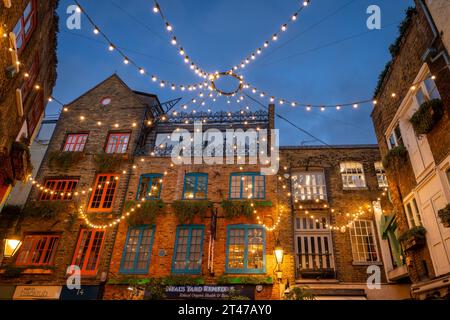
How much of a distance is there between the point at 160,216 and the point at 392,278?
1035 cm

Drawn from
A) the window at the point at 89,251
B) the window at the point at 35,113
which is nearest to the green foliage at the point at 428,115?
the window at the point at 89,251

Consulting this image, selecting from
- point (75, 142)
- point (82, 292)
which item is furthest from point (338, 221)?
point (75, 142)

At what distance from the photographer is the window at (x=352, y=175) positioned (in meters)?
14.1

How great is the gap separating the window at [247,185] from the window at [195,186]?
1.39 metres

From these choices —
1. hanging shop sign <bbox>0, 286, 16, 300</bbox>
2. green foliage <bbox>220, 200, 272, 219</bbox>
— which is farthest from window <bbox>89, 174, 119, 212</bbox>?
green foliage <bbox>220, 200, 272, 219</bbox>

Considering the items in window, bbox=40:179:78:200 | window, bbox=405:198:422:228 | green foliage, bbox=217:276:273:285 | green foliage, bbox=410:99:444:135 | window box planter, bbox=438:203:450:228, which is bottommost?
green foliage, bbox=217:276:273:285

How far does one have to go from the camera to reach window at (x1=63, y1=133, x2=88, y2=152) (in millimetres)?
16328

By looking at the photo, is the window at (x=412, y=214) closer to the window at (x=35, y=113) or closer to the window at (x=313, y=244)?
the window at (x=313, y=244)

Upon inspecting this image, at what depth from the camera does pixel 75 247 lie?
13.6 meters

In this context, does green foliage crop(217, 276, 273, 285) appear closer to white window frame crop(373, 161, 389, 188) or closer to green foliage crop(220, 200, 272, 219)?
green foliage crop(220, 200, 272, 219)

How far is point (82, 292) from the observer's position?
40.8 feet

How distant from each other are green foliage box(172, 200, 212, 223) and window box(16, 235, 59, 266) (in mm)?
5996

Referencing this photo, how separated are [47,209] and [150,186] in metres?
5.00
